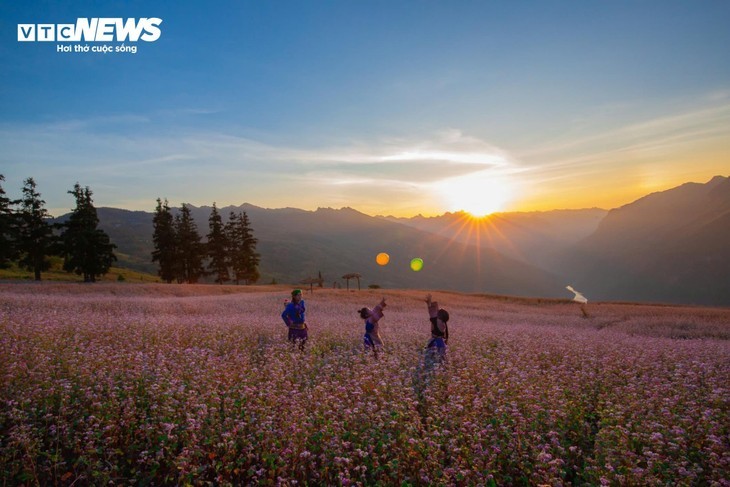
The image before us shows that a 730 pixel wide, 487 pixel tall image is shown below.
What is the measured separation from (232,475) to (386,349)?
22.2 feet

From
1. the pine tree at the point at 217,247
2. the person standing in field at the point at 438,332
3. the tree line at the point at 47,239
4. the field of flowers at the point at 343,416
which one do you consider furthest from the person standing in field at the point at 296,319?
the pine tree at the point at 217,247

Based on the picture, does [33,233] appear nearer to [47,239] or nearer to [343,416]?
[47,239]

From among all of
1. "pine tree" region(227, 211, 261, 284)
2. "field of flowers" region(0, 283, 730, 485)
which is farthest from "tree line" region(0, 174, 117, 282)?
"field of flowers" region(0, 283, 730, 485)

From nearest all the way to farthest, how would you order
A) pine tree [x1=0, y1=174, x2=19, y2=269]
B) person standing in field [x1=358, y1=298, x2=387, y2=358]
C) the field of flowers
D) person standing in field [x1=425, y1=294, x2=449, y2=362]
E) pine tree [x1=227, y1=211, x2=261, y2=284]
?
the field of flowers, person standing in field [x1=425, y1=294, x2=449, y2=362], person standing in field [x1=358, y1=298, x2=387, y2=358], pine tree [x1=0, y1=174, x2=19, y2=269], pine tree [x1=227, y1=211, x2=261, y2=284]

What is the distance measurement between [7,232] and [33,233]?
252 centimetres

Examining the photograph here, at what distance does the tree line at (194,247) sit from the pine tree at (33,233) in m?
13.6

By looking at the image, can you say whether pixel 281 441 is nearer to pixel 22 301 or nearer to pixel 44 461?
pixel 44 461

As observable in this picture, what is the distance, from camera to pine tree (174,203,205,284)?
64250 millimetres

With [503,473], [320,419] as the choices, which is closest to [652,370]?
[503,473]

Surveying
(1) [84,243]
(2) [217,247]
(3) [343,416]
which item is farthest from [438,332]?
(2) [217,247]

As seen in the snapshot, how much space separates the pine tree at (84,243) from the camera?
53188 millimetres

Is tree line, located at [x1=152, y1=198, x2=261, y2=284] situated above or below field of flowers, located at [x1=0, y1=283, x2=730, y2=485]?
above

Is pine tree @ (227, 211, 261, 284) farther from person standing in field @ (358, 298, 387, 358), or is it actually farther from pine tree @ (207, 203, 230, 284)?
person standing in field @ (358, 298, 387, 358)

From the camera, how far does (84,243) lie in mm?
52938
